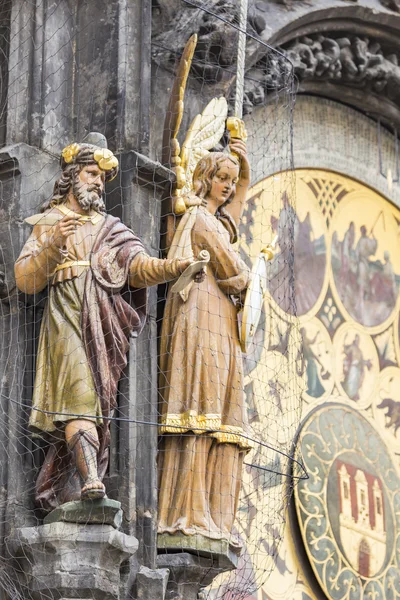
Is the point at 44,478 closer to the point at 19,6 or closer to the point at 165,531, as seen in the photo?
the point at 165,531

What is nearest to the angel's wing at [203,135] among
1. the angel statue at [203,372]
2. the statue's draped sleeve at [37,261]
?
the angel statue at [203,372]

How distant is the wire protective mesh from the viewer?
8.24 metres

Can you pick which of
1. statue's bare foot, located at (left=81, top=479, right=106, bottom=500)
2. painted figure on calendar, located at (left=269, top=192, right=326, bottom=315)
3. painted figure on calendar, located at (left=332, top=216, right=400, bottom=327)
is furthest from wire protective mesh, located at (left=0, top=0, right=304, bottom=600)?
painted figure on calendar, located at (left=332, top=216, right=400, bottom=327)

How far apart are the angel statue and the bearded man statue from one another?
0.26 meters

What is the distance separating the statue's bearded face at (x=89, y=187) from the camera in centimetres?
841

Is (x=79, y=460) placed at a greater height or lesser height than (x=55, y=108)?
lesser

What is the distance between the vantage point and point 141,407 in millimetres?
8586

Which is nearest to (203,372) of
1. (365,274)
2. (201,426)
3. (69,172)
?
(201,426)

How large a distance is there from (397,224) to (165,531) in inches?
127

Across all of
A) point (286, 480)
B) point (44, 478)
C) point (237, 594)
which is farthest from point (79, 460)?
point (286, 480)

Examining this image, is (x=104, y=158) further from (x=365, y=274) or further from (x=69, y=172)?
(x=365, y=274)

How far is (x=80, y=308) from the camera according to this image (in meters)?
8.29

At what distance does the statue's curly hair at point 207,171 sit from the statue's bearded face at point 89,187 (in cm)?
59

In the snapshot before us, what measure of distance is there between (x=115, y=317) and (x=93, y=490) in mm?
743
